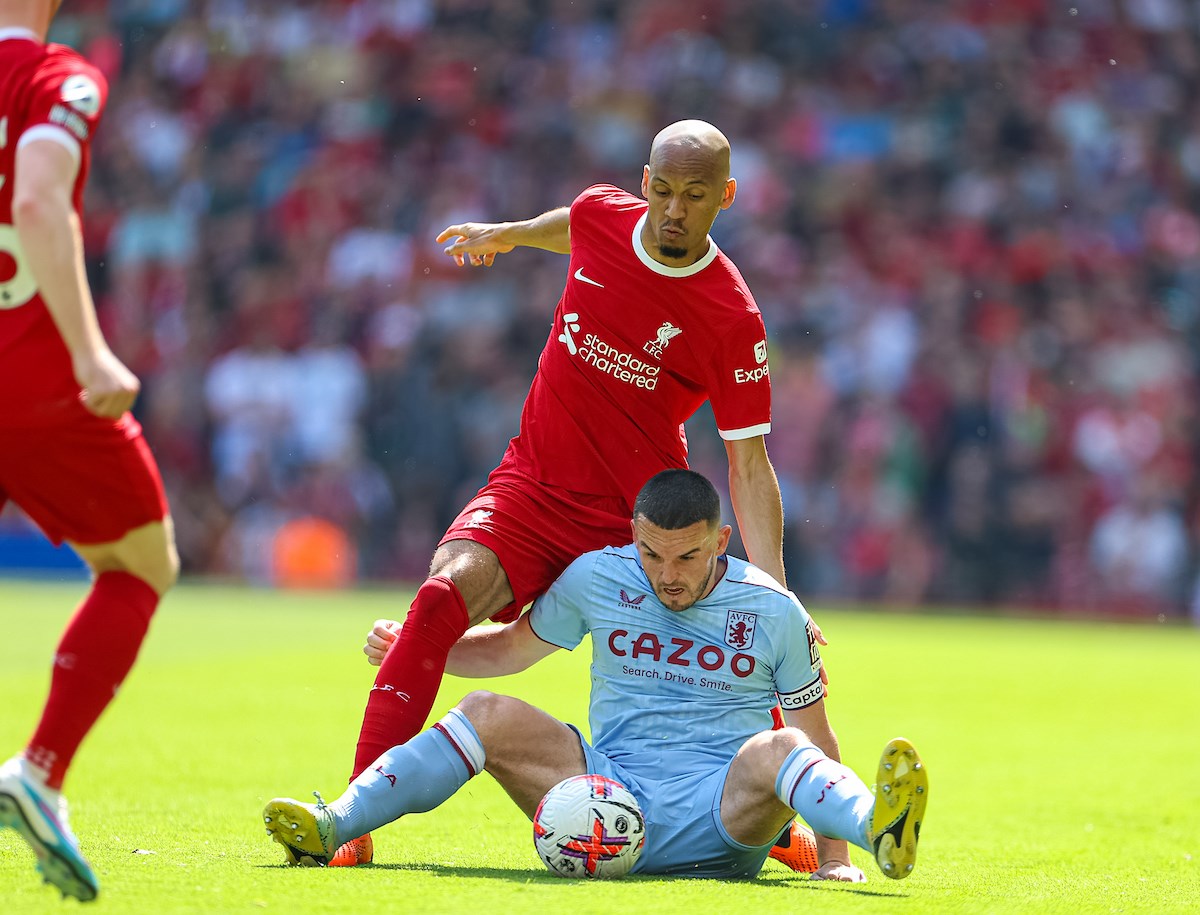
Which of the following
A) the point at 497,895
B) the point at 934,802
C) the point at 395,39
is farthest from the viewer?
the point at 395,39

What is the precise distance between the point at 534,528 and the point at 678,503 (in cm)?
A: 94

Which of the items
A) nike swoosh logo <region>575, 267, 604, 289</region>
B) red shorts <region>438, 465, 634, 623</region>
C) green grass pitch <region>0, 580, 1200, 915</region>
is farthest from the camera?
nike swoosh logo <region>575, 267, 604, 289</region>

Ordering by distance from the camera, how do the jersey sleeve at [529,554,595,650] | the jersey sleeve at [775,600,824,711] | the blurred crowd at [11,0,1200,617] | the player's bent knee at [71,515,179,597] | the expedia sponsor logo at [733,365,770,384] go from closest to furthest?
the player's bent knee at [71,515,179,597], the jersey sleeve at [775,600,824,711], the jersey sleeve at [529,554,595,650], the expedia sponsor logo at [733,365,770,384], the blurred crowd at [11,0,1200,617]

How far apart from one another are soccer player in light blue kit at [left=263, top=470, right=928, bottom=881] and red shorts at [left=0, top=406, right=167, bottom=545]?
1.13 meters

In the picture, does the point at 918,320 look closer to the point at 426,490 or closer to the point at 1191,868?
the point at 426,490

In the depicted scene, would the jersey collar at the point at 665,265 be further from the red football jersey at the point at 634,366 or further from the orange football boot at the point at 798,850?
the orange football boot at the point at 798,850

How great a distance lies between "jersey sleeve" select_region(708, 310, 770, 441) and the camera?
6.19 m

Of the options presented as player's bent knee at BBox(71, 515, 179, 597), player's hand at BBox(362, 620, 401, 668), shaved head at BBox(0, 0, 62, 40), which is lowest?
player's hand at BBox(362, 620, 401, 668)

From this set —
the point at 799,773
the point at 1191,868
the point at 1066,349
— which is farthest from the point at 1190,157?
the point at 799,773

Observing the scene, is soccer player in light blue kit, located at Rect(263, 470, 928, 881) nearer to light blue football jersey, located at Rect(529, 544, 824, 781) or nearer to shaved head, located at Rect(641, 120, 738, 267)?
light blue football jersey, located at Rect(529, 544, 824, 781)

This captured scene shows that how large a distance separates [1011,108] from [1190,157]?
87.6 inches

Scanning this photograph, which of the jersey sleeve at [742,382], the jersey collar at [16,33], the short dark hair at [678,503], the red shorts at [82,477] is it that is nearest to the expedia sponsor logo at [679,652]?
the short dark hair at [678,503]

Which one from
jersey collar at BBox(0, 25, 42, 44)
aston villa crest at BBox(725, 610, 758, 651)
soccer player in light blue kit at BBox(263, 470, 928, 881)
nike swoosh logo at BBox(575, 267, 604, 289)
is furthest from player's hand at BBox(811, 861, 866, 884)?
jersey collar at BBox(0, 25, 42, 44)

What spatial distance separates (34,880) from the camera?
4.86 meters
